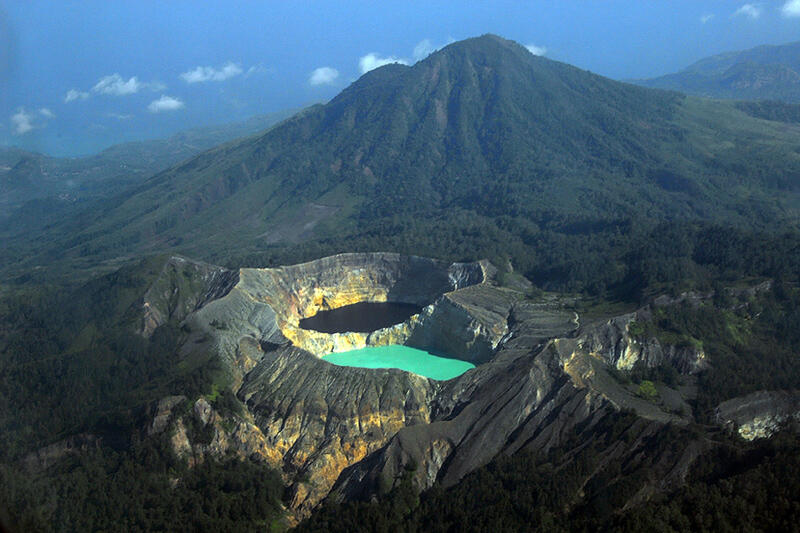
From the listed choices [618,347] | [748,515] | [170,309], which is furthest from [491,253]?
[748,515]

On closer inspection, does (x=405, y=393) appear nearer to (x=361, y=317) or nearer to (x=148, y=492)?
(x=148, y=492)

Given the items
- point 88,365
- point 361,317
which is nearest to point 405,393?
point 361,317

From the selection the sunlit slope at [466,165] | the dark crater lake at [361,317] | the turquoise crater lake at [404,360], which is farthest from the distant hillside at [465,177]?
the turquoise crater lake at [404,360]

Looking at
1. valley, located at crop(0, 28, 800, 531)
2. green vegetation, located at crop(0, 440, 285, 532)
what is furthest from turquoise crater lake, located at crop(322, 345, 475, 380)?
green vegetation, located at crop(0, 440, 285, 532)

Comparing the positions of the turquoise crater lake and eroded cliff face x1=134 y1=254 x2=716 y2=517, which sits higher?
eroded cliff face x1=134 y1=254 x2=716 y2=517

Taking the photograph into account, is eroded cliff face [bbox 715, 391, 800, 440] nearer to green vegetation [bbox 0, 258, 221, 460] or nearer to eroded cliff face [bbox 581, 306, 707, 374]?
eroded cliff face [bbox 581, 306, 707, 374]

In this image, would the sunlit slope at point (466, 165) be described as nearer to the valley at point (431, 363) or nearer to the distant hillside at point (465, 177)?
the distant hillside at point (465, 177)
